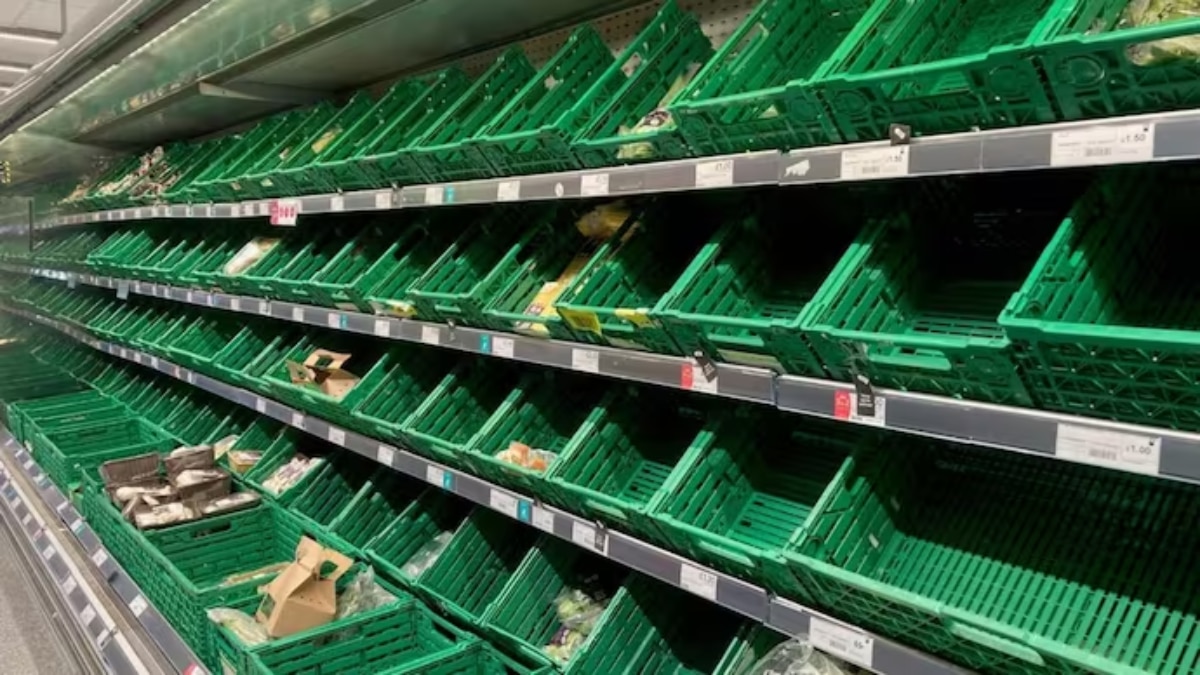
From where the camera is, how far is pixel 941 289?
1654 mm

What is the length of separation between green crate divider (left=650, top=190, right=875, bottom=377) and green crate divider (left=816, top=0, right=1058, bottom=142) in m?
0.32

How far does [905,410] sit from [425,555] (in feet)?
5.75

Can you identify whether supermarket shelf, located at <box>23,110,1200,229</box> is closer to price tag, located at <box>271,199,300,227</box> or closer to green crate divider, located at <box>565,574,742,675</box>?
green crate divider, located at <box>565,574,742,675</box>

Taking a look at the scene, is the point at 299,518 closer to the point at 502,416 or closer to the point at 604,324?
the point at 502,416

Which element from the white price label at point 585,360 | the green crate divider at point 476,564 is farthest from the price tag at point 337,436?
the white price label at point 585,360

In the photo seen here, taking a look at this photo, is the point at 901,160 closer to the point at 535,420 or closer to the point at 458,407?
the point at 535,420

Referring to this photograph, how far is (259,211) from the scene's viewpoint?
3.13m

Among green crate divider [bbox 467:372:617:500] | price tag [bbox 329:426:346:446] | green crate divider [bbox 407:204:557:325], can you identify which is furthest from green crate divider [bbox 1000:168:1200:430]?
price tag [bbox 329:426:346:446]

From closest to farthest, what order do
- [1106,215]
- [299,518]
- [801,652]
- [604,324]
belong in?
[1106,215]
[801,652]
[604,324]
[299,518]

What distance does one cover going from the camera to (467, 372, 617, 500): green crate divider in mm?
2050

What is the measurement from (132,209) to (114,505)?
1.91 meters

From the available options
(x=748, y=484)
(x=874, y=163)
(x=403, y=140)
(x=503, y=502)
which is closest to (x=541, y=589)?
(x=503, y=502)

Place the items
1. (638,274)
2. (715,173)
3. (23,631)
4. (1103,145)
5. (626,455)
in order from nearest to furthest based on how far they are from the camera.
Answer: (1103,145) < (715,173) < (638,274) < (626,455) < (23,631)

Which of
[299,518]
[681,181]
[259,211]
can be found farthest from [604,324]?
[259,211]
